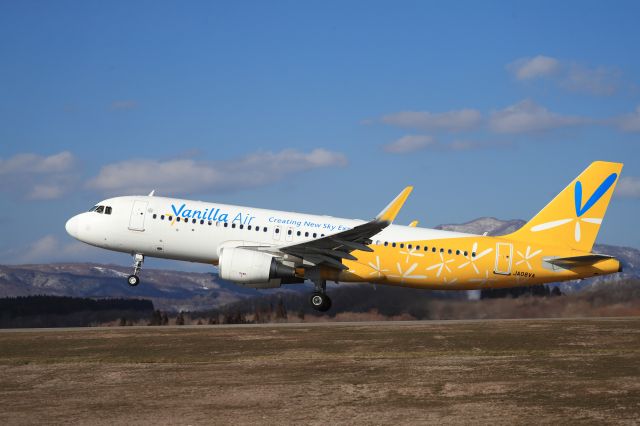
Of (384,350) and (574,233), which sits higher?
(574,233)

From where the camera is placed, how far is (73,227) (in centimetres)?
3784

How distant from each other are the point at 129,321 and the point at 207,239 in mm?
8697

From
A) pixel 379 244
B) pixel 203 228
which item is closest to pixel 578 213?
pixel 379 244

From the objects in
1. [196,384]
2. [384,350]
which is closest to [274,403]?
[196,384]

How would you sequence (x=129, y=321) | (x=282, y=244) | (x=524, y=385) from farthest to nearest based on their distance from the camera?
(x=129, y=321) < (x=282, y=244) < (x=524, y=385)

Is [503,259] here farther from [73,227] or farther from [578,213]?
[73,227]

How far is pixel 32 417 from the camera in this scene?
51.4 ft

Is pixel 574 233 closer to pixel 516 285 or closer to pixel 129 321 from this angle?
pixel 516 285

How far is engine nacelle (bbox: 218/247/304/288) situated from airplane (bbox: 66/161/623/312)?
0.07 metres

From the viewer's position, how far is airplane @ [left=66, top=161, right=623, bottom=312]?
35.1 meters

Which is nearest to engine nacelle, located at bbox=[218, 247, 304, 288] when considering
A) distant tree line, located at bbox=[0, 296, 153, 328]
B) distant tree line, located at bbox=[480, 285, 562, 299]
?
distant tree line, located at bbox=[0, 296, 153, 328]

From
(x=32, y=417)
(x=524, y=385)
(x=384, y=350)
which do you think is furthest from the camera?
(x=384, y=350)

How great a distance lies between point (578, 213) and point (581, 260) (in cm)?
251

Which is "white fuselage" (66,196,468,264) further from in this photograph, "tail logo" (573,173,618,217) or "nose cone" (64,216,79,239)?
"tail logo" (573,173,618,217)
